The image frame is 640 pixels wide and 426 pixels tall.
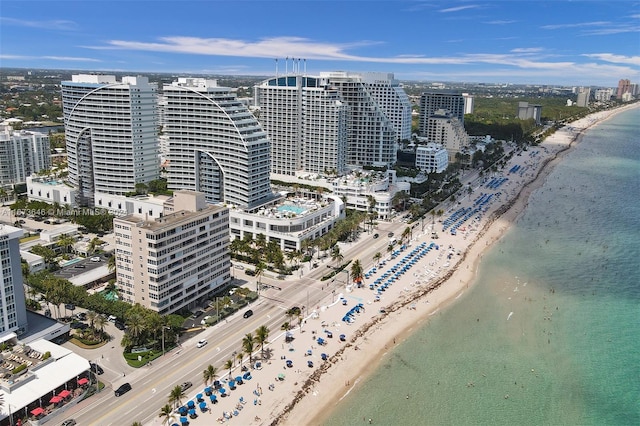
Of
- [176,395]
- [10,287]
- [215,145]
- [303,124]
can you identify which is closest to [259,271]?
[176,395]

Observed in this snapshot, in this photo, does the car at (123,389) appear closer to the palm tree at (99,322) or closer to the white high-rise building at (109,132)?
the palm tree at (99,322)

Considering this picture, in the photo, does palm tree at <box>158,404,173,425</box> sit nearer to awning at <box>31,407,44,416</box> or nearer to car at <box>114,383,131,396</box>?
car at <box>114,383,131,396</box>

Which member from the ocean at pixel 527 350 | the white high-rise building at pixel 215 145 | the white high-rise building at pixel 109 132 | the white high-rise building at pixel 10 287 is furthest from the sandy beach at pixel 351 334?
the white high-rise building at pixel 109 132

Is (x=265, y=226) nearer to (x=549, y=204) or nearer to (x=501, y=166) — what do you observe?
(x=549, y=204)

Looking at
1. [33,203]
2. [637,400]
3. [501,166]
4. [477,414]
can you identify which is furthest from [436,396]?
[501,166]

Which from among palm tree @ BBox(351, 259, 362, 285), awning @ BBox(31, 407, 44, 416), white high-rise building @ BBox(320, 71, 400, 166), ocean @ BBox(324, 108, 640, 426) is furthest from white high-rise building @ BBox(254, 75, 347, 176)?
awning @ BBox(31, 407, 44, 416)

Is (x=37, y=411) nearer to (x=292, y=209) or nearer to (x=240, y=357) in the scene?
(x=240, y=357)

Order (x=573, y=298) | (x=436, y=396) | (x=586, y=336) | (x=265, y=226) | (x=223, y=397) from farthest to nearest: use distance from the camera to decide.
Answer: (x=265, y=226) < (x=573, y=298) < (x=586, y=336) < (x=436, y=396) < (x=223, y=397)
